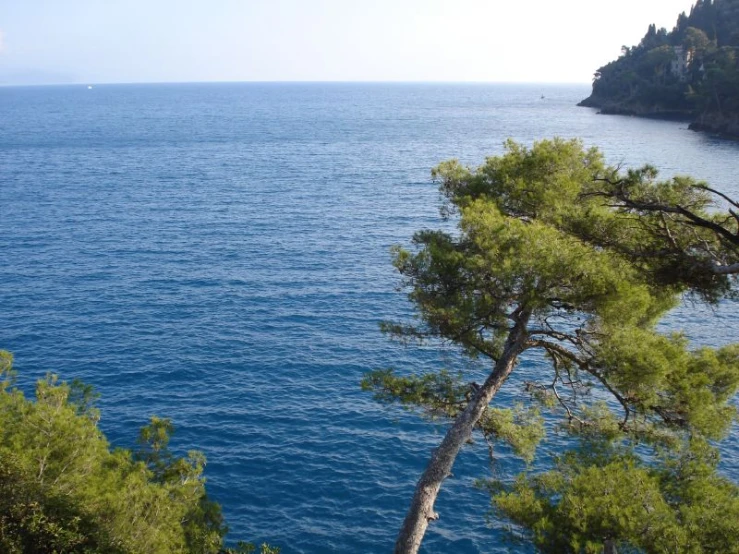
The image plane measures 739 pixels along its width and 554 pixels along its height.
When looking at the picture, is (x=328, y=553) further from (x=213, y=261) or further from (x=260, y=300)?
(x=213, y=261)

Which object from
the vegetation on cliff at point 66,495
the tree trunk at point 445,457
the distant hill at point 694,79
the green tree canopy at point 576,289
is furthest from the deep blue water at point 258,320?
the distant hill at point 694,79

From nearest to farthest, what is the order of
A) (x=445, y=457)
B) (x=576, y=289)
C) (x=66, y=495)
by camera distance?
1. (x=66, y=495)
2. (x=576, y=289)
3. (x=445, y=457)

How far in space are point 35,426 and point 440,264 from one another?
11982mm

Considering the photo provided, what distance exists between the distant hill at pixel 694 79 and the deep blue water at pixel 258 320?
30.0 meters

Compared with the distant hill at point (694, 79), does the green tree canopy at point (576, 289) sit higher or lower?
lower

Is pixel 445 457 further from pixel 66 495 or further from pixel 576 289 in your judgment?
pixel 66 495

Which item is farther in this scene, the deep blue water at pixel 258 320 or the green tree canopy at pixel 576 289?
the deep blue water at pixel 258 320

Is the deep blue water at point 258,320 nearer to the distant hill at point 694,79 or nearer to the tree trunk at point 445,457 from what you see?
the tree trunk at point 445,457

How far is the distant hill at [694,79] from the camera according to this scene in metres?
130

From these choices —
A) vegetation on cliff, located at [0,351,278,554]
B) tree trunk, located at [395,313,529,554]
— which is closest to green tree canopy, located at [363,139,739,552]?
tree trunk, located at [395,313,529,554]

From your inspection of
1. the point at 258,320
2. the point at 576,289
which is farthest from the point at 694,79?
the point at 576,289

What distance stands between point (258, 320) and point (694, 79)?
154 metres

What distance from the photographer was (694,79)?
523 ft

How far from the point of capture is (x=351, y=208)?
7912cm
